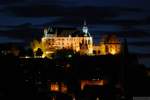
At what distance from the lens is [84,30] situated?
513ft

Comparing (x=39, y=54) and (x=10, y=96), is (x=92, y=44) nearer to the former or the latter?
(x=39, y=54)

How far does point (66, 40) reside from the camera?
15300cm

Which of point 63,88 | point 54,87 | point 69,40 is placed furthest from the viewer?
point 69,40

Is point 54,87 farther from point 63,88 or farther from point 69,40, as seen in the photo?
point 69,40

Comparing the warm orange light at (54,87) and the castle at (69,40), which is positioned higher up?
the castle at (69,40)

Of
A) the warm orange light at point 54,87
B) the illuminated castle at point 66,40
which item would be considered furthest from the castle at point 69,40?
the warm orange light at point 54,87

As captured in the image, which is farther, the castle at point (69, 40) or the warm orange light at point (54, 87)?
the castle at point (69, 40)

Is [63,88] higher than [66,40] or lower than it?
lower

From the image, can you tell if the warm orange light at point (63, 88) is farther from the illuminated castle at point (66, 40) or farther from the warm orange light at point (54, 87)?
the illuminated castle at point (66, 40)

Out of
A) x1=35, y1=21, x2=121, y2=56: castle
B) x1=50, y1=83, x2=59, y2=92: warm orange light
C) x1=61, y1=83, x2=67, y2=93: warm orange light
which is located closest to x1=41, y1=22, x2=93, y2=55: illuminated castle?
x1=35, y1=21, x2=121, y2=56: castle

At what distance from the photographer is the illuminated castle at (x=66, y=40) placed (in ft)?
489

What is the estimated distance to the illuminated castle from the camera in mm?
149125

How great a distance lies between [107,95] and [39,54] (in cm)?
7326

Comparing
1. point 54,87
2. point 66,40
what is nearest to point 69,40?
point 66,40
